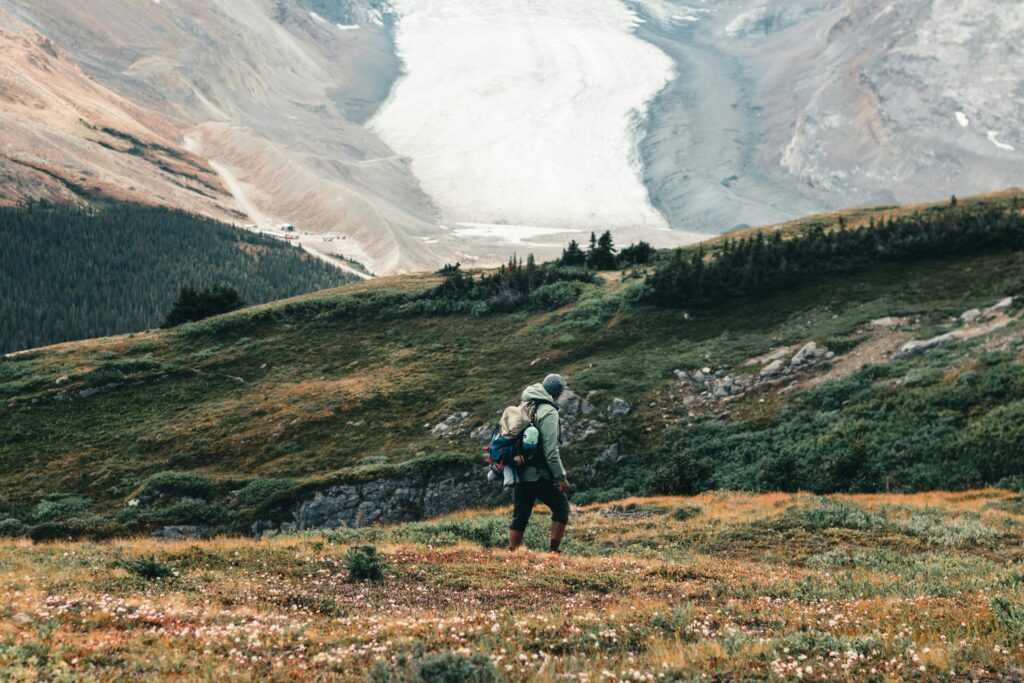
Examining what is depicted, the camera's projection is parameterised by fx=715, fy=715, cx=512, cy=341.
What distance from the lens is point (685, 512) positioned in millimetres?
20656

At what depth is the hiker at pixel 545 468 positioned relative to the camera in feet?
45.1

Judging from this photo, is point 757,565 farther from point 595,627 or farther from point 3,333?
point 3,333

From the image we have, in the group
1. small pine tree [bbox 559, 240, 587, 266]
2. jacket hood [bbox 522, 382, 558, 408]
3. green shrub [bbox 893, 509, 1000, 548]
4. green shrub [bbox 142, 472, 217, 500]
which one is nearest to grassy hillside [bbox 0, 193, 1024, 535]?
green shrub [bbox 142, 472, 217, 500]

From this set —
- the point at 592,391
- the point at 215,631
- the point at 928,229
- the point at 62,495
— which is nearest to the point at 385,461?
the point at 592,391

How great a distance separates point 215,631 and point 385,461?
2227cm

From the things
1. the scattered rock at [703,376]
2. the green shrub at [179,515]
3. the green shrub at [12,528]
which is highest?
the scattered rock at [703,376]

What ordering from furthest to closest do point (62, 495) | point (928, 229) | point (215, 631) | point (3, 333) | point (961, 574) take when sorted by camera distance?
point (3, 333)
point (928, 229)
point (62, 495)
point (961, 574)
point (215, 631)

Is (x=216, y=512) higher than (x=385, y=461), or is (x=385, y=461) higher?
(x=385, y=461)

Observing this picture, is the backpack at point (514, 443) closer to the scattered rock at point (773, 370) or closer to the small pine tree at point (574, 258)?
the scattered rock at point (773, 370)

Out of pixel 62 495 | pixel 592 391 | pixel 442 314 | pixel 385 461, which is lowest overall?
pixel 62 495

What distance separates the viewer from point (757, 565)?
1434 centimetres

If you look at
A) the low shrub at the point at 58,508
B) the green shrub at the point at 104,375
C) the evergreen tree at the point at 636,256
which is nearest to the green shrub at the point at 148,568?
the low shrub at the point at 58,508

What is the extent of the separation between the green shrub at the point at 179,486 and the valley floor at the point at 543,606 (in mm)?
13438

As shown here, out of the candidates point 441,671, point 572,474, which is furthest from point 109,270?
point 441,671
